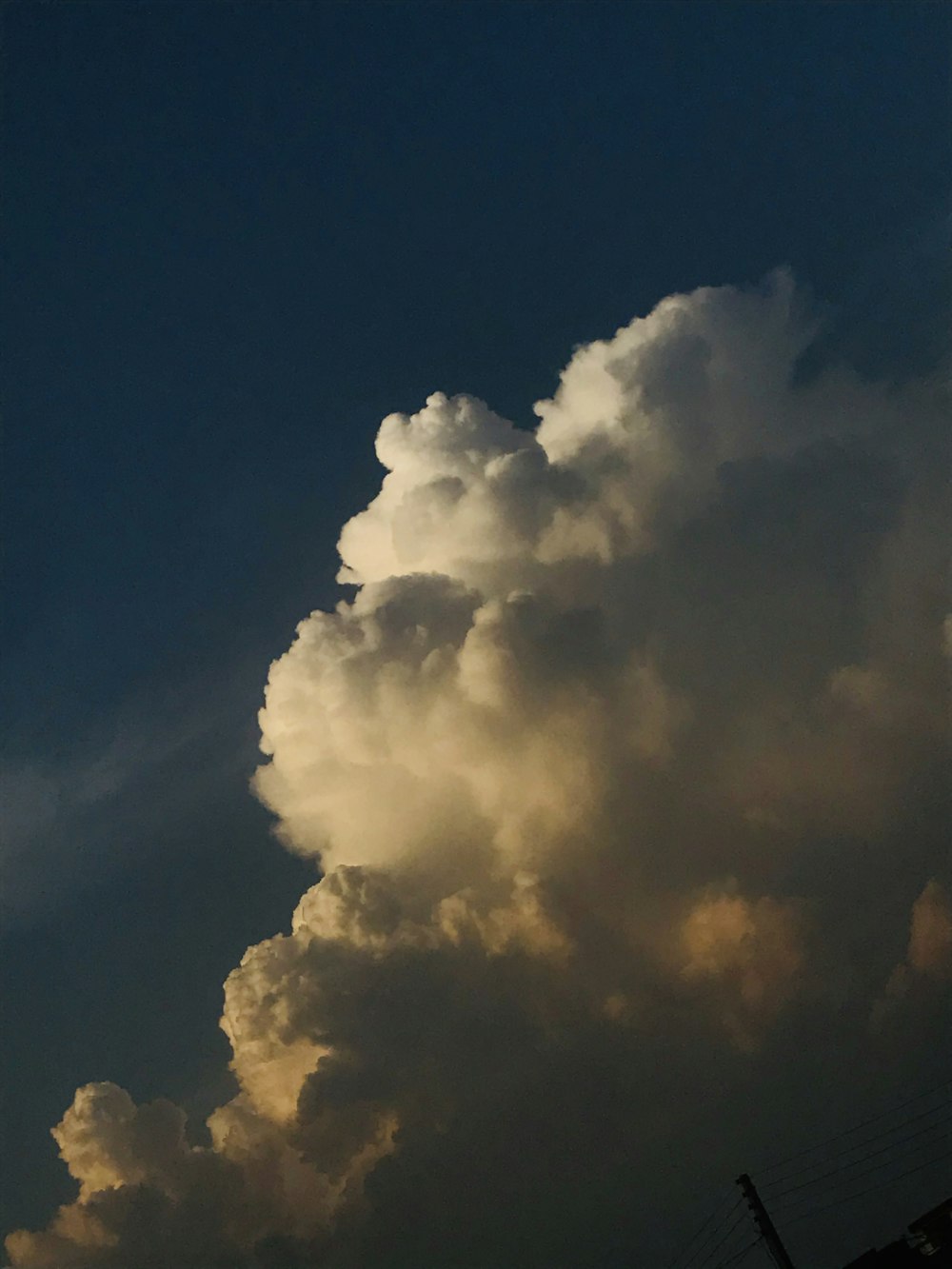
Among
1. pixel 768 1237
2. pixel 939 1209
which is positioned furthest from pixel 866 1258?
pixel 768 1237

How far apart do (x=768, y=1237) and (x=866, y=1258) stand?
87.2 feet

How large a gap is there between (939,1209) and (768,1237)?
1990 centimetres

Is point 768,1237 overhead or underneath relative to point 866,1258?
overhead

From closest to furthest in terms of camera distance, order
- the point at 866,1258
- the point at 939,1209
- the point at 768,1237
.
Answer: the point at 768,1237
the point at 939,1209
the point at 866,1258

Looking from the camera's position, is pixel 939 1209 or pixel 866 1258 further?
pixel 866 1258

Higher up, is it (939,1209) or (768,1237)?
(768,1237)

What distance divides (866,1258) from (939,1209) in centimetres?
1213

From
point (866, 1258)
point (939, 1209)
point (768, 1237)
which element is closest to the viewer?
point (768, 1237)

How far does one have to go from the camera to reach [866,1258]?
Result: 85.1m

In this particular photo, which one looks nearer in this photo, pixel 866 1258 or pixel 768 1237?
pixel 768 1237

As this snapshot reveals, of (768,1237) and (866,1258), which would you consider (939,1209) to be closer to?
(866,1258)

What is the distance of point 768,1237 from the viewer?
218ft
